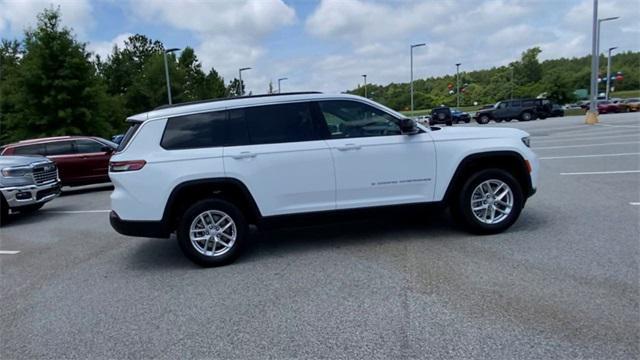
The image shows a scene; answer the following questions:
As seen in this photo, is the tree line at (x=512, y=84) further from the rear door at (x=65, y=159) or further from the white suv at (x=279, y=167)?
the white suv at (x=279, y=167)

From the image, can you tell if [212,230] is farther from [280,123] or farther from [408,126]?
[408,126]

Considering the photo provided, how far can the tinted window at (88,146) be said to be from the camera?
12844 millimetres

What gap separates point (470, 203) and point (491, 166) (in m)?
0.60

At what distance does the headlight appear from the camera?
8445 mm

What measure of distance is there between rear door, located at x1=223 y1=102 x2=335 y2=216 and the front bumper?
5.69 m

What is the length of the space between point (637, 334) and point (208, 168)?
4.06 meters

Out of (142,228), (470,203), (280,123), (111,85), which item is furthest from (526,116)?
(111,85)

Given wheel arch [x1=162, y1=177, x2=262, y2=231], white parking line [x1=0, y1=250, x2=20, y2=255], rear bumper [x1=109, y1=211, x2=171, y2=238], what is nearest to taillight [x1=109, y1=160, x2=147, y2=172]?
wheel arch [x1=162, y1=177, x2=262, y2=231]

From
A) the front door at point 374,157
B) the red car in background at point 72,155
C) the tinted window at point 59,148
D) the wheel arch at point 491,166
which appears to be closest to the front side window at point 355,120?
the front door at point 374,157

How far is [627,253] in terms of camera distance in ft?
15.5

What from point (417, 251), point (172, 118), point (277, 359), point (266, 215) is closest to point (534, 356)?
point (277, 359)

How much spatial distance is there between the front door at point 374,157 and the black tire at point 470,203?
1.35 feet

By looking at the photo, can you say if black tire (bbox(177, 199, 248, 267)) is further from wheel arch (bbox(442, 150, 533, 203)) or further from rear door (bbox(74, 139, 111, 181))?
rear door (bbox(74, 139, 111, 181))

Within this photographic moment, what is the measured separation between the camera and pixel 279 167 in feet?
16.8
